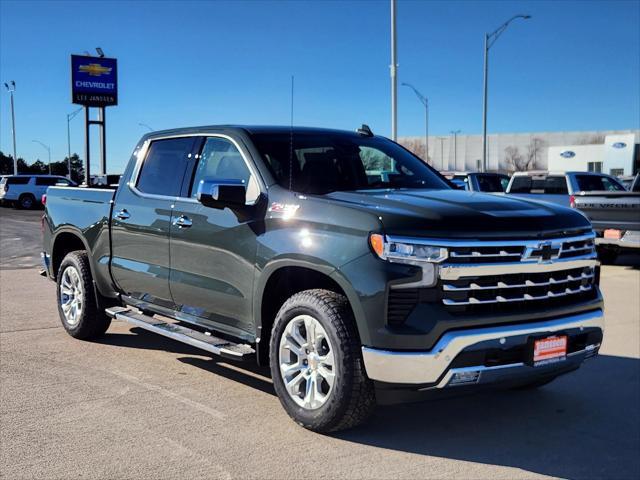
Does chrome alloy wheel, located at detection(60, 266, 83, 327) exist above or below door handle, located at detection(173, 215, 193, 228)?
below

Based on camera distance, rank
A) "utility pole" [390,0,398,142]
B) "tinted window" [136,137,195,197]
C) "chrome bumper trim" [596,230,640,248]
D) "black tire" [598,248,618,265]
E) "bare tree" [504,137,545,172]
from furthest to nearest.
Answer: "bare tree" [504,137,545,172] < "utility pole" [390,0,398,142] < "black tire" [598,248,618,265] < "chrome bumper trim" [596,230,640,248] < "tinted window" [136,137,195,197]

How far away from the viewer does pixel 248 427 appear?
14.6 ft

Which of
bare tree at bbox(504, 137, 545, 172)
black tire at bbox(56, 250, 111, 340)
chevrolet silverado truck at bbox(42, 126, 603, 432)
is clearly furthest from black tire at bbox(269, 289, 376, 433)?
bare tree at bbox(504, 137, 545, 172)

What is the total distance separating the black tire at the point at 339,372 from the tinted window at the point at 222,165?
3.40ft

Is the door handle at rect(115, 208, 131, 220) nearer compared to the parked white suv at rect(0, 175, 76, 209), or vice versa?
the door handle at rect(115, 208, 131, 220)

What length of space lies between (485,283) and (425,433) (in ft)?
3.64

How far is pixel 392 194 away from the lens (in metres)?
4.76

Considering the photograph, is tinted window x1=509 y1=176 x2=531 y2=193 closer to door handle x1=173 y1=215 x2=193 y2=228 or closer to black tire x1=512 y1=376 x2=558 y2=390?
black tire x1=512 y1=376 x2=558 y2=390

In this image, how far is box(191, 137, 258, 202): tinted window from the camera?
5047 mm

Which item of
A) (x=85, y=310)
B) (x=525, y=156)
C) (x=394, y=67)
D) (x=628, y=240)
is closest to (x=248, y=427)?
(x=85, y=310)

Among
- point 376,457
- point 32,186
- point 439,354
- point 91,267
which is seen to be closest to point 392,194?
point 439,354

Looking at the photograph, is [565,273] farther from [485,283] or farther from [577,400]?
[577,400]

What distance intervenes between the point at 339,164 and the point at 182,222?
4.19 ft

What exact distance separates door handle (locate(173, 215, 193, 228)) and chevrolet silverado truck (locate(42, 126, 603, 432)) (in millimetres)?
12
